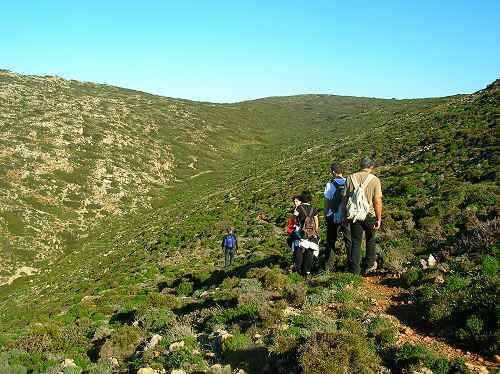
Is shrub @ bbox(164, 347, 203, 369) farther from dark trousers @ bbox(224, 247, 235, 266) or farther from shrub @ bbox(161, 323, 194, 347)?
dark trousers @ bbox(224, 247, 235, 266)

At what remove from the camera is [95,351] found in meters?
13.4

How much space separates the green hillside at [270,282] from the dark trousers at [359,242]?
0.52 metres

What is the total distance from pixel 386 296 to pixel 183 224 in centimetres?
3065

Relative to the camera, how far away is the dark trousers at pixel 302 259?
46.3 ft

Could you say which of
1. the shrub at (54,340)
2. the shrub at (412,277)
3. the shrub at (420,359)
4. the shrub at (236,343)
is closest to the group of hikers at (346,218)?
the shrub at (412,277)

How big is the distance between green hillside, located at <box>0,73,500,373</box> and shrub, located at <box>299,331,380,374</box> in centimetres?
3

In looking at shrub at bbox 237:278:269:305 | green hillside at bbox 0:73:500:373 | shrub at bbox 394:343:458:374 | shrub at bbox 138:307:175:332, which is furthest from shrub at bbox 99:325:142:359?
shrub at bbox 394:343:458:374

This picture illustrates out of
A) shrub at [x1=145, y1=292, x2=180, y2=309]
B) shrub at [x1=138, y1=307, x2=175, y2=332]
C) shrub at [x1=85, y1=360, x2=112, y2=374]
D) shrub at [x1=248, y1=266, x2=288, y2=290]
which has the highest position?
shrub at [x1=248, y1=266, x2=288, y2=290]

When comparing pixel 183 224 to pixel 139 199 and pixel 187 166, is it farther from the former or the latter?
pixel 187 166

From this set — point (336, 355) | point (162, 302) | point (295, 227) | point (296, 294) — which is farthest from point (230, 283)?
point (336, 355)

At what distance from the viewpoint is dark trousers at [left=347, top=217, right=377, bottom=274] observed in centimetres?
1211

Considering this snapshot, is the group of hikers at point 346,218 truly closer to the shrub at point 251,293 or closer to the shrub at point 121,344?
the shrub at point 251,293

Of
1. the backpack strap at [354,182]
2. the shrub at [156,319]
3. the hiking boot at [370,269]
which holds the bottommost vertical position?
the shrub at [156,319]

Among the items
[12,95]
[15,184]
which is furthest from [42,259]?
[12,95]
